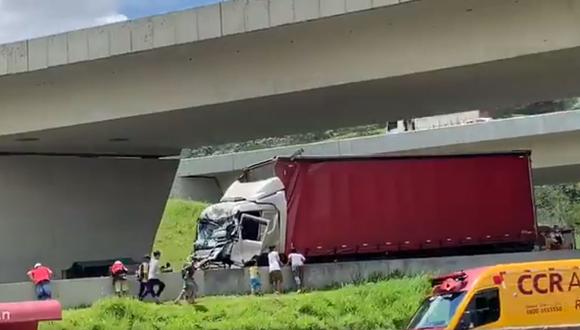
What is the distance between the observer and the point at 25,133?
28859 millimetres

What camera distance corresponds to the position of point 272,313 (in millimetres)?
21516

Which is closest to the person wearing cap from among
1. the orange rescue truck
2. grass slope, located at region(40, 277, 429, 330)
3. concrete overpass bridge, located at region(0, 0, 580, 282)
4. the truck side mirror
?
grass slope, located at region(40, 277, 429, 330)

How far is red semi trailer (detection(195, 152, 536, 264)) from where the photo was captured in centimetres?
2823

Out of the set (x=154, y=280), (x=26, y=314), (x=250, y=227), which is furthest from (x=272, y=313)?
(x=26, y=314)

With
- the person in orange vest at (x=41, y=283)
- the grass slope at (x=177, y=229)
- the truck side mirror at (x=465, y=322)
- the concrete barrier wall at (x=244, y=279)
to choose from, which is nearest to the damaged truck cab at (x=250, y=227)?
the concrete barrier wall at (x=244, y=279)

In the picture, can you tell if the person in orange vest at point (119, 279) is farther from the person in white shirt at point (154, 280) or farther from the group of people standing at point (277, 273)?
the group of people standing at point (277, 273)

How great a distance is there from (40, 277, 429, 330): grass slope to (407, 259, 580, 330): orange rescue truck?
7175 mm

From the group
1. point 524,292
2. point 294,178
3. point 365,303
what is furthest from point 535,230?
point 524,292

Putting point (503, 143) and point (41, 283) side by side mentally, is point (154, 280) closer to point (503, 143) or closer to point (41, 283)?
point (41, 283)

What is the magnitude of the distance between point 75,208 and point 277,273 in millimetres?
11272

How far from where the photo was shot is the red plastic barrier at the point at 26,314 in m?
9.64

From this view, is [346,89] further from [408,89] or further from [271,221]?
[271,221]

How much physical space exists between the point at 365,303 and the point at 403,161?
8416mm

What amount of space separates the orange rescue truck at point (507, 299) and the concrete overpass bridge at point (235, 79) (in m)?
8.42
